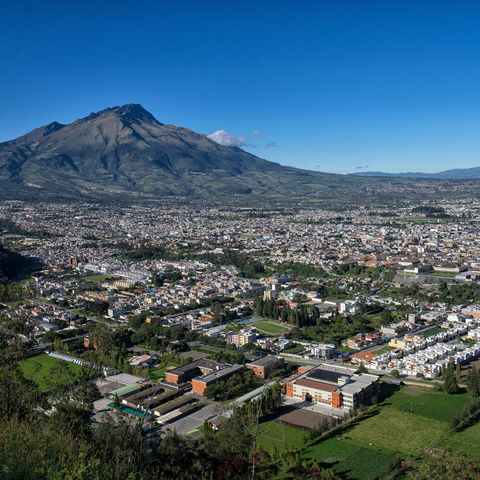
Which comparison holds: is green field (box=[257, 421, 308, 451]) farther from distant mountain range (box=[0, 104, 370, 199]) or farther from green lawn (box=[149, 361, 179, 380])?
distant mountain range (box=[0, 104, 370, 199])

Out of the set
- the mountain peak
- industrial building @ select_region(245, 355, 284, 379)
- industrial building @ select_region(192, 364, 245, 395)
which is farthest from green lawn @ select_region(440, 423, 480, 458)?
the mountain peak

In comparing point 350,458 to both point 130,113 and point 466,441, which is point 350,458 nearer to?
point 466,441

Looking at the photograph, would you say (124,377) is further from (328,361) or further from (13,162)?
(13,162)

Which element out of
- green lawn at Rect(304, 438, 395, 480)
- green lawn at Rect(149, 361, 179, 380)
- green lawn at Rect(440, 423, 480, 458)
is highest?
green lawn at Rect(440, 423, 480, 458)

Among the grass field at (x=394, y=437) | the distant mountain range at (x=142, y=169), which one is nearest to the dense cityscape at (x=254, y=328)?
the grass field at (x=394, y=437)

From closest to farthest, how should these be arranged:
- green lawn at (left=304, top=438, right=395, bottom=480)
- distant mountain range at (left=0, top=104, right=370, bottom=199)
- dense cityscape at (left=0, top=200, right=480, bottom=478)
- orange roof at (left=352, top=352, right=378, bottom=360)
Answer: green lawn at (left=304, top=438, right=395, bottom=480), dense cityscape at (left=0, top=200, right=480, bottom=478), orange roof at (left=352, top=352, right=378, bottom=360), distant mountain range at (left=0, top=104, right=370, bottom=199)

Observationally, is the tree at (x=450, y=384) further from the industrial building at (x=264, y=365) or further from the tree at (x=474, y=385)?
the industrial building at (x=264, y=365)

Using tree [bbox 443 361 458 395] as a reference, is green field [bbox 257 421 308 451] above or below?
below

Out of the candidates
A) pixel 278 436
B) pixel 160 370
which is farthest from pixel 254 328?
pixel 278 436
